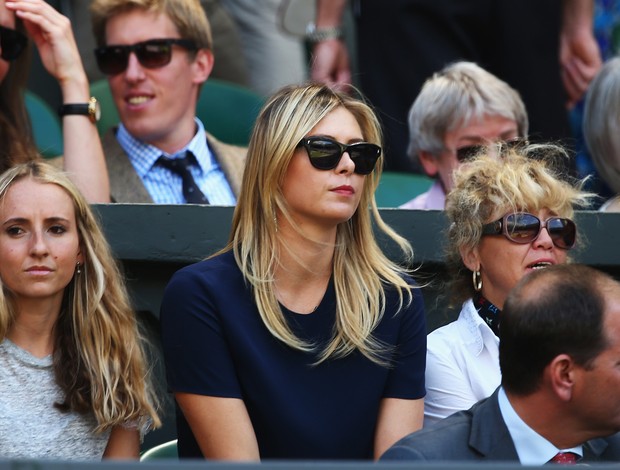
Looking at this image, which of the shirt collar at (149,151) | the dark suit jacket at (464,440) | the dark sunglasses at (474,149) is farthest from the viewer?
the shirt collar at (149,151)

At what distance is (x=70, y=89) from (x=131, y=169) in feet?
1.18

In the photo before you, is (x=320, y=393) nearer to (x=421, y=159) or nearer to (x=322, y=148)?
(x=322, y=148)

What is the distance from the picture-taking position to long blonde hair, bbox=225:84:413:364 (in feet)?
11.5

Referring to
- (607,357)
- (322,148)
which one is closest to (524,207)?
(322,148)

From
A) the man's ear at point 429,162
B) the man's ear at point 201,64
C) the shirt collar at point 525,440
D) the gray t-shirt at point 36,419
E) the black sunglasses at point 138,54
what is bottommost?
the gray t-shirt at point 36,419

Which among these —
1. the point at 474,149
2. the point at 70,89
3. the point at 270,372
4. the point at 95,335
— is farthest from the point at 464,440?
the point at 70,89

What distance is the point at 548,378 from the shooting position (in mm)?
2969

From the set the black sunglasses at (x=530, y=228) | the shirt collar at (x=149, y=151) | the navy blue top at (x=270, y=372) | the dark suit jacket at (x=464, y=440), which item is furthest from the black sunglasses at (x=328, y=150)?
the shirt collar at (x=149, y=151)

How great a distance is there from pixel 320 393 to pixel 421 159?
1.52m

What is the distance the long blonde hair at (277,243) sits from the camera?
11.5 ft

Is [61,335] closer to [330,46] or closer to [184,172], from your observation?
[184,172]

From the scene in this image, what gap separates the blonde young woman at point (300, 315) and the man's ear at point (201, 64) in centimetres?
136

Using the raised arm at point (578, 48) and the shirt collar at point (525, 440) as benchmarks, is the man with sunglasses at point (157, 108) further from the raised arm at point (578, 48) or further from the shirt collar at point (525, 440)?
the shirt collar at point (525, 440)

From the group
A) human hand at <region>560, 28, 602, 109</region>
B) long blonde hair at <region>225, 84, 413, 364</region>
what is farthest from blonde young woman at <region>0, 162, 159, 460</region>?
human hand at <region>560, 28, 602, 109</region>
